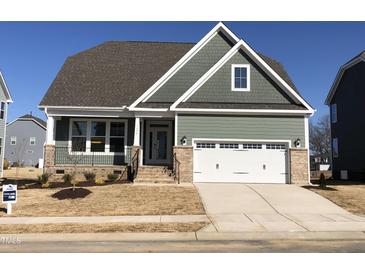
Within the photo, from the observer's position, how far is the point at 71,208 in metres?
13.7

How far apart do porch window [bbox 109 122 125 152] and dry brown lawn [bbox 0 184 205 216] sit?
5.21m

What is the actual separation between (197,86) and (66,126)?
8.34 metres

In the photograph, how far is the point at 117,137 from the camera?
22.2 meters

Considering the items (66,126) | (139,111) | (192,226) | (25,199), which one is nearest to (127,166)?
(139,111)

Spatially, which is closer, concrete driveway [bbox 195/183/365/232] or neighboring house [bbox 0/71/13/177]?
concrete driveway [bbox 195/183/365/232]

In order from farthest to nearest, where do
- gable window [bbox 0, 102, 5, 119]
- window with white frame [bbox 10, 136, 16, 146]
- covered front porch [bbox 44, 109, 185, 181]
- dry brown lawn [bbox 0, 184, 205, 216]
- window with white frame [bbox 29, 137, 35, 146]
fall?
window with white frame [bbox 29, 137, 35, 146]
window with white frame [bbox 10, 136, 16, 146]
gable window [bbox 0, 102, 5, 119]
covered front porch [bbox 44, 109, 185, 181]
dry brown lawn [bbox 0, 184, 205, 216]

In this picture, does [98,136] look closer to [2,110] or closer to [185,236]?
[2,110]

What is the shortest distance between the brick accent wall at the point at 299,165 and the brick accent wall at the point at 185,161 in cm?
531

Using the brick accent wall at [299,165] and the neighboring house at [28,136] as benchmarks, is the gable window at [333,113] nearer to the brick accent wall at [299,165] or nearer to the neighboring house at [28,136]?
the brick accent wall at [299,165]

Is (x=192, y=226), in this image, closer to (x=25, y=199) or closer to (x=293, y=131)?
(x=25, y=199)

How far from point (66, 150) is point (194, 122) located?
779 cm

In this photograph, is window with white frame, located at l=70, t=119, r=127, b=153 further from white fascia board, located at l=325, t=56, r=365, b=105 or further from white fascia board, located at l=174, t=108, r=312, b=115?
white fascia board, located at l=325, t=56, r=365, b=105

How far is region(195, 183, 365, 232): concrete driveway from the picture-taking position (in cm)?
1084

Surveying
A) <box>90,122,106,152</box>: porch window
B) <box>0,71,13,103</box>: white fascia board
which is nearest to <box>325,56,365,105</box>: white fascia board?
<box>90,122,106,152</box>: porch window
